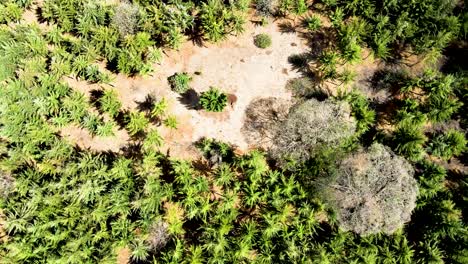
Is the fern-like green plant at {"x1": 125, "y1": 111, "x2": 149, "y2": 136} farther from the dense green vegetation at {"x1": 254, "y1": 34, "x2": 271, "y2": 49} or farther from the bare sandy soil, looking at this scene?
the dense green vegetation at {"x1": 254, "y1": 34, "x2": 271, "y2": 49}

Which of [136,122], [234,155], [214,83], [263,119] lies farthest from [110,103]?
[263,119]

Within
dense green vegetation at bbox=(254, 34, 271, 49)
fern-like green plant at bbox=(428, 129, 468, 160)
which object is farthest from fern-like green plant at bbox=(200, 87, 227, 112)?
fern-like green plant at bbox=(428, 129, 468, 160)

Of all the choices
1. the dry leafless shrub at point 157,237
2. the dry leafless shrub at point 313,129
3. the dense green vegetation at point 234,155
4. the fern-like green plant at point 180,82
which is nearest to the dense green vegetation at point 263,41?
the dense green vegetation at point 234,155

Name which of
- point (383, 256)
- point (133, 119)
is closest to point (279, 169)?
point (383, 256)

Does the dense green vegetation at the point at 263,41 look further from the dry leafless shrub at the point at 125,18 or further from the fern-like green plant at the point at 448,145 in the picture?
the fern-like green plant at the point at 448,145

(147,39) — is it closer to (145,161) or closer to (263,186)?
(145,161)

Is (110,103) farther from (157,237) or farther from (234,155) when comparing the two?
(157,237)

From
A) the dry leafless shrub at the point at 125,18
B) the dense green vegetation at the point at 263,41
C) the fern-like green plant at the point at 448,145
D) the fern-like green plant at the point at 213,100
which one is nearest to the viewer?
the fern-like green plant at the point at 448,145
